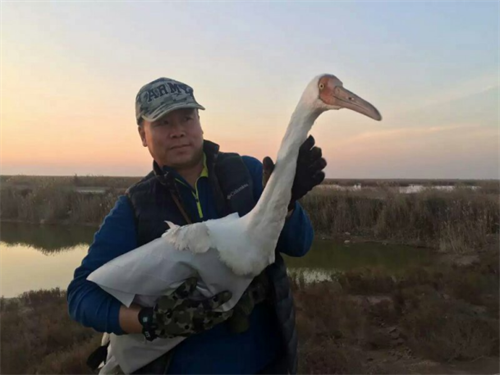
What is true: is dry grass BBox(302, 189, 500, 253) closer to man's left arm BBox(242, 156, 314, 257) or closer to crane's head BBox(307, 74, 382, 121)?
man's left arm BBox(242, 156, 314, 257)

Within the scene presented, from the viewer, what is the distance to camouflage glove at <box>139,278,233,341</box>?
6.77ft

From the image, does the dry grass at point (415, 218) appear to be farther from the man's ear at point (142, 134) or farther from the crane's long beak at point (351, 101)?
the man's ear at point (142, 134)

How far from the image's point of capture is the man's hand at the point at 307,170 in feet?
7.71

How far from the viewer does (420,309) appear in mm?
6984

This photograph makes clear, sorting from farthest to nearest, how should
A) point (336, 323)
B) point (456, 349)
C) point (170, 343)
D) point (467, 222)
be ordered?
point (467, 222) < point (336, 323) < point (456, 349) < point (170, 343)

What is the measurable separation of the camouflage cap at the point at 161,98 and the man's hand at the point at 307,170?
0.56 m

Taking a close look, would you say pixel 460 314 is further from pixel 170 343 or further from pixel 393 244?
pixel 393 244

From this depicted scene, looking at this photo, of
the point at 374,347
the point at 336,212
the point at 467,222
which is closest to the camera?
the point at 374,347

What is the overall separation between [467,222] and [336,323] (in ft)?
31.3

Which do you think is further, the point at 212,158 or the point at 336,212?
the point at 336,212

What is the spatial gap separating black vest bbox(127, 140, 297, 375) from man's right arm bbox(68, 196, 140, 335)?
7 cm

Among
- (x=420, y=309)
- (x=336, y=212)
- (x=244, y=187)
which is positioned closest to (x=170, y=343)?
(x=244, y=187)

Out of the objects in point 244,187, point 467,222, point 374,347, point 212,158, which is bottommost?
point 374,347

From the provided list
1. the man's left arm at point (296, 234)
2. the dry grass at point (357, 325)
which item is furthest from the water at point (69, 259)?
the man's left arm at point (296, 234)
